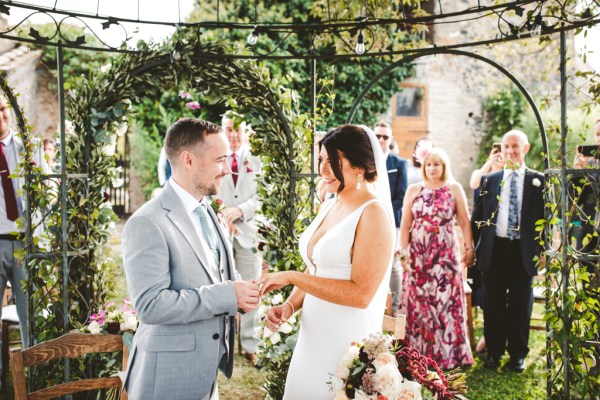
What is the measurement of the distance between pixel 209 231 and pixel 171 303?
0.47 meters

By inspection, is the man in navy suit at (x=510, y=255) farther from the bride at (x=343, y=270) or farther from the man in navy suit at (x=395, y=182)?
the bride at (x=343, y=270)

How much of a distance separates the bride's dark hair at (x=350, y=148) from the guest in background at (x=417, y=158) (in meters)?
3.95

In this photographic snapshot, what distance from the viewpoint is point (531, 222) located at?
5102mm

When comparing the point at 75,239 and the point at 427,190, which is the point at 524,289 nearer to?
the point at 427,190

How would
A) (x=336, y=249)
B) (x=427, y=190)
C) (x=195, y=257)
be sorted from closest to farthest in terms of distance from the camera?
(x=195, y=257)
(x=336, y=249)
(x=427, y=190)

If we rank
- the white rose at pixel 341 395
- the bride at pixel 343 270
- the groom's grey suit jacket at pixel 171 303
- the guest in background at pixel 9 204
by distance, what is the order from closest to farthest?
the white rose at pixel 341 395 → the groom's grey suit jacket at pixel 171 303 → the bride at pixel 343 270 → the guest in background at pixel 9 204

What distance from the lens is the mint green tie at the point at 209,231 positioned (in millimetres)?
2539

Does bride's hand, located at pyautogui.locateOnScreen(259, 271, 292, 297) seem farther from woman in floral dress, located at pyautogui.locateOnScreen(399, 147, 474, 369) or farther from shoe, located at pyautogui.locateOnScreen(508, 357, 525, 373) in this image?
shoe, located at pyautogui.locateOnScreen(508, 357, 525, 373)

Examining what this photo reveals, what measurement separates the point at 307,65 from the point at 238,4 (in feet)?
6.37

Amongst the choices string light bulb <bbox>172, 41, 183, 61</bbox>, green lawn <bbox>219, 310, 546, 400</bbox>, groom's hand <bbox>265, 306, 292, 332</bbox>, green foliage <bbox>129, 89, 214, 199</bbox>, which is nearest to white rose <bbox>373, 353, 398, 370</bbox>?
groom's hand <bbox>265, 306, 292, 332</bbox>

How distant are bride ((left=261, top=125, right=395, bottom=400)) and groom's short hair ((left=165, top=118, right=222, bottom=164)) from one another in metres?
0.66

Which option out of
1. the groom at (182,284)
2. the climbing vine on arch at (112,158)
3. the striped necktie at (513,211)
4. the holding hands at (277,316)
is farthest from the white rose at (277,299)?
the striped necktie at (513,211)

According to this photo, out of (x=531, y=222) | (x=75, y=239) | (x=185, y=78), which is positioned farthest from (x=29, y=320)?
(x=531, y=222)

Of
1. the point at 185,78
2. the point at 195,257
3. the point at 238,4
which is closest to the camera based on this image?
the point at 195,257
